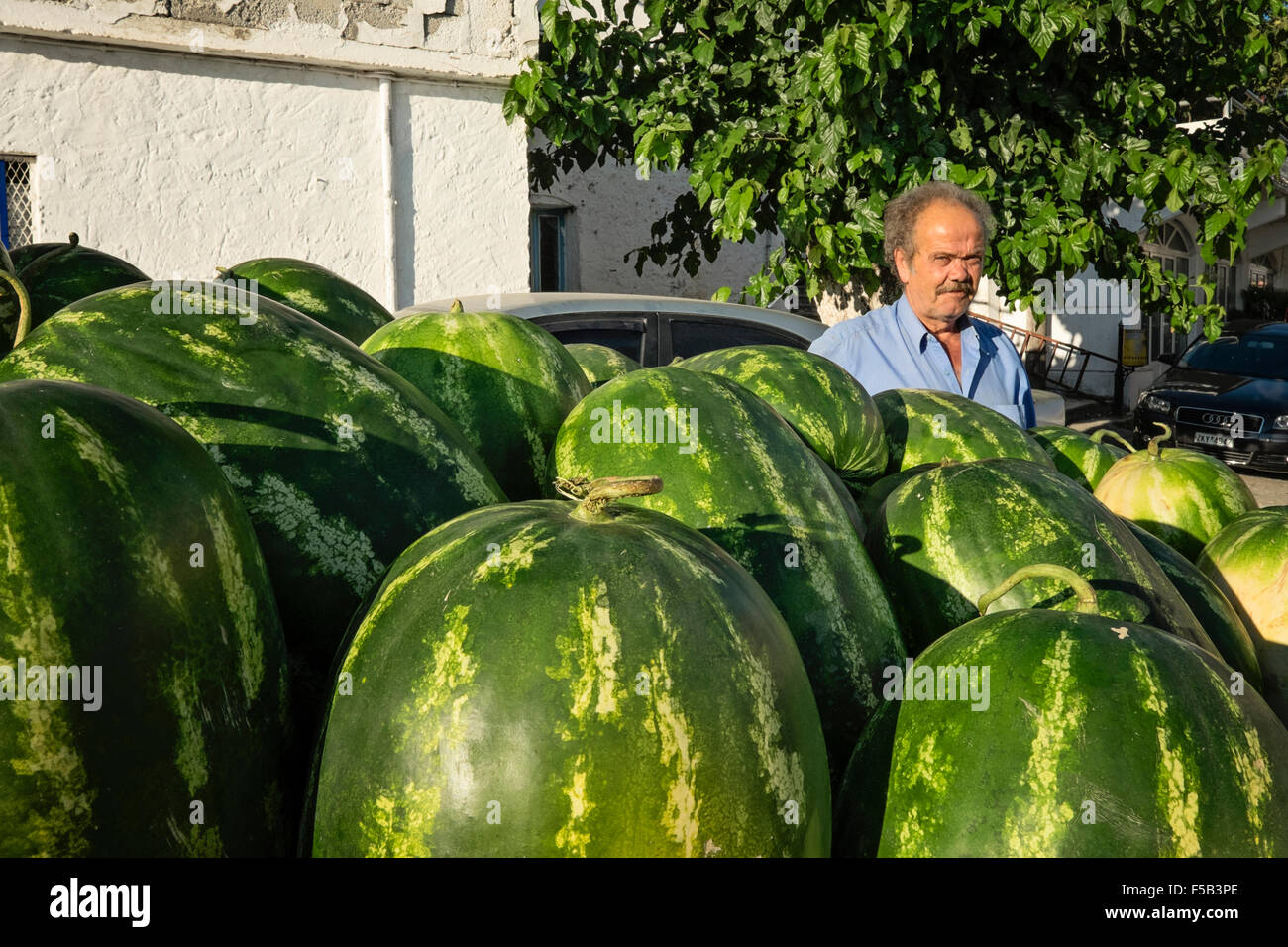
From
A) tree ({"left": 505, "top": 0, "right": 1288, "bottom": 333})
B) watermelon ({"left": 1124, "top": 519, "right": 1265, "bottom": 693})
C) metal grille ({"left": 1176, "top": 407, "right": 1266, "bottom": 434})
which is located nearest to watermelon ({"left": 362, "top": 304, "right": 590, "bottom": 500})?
watermelon ({"left": 1124, "top": 519, "right": 1265, "bottom": 693})

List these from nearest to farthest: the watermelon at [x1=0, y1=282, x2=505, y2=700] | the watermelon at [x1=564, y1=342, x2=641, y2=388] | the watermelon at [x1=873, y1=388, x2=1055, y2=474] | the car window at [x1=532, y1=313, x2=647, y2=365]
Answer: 1. the watermelon at [x1=0, y1=282, x2=505, y2=700]
2. the watermelon at [x1=873, y1=388, x2=1055, y2=474]
3. the watermelon at [x1=564, y1=342, x2=641, y2=388]
4. the car window at [x1=532, y1=313, x2=647, y2=365]

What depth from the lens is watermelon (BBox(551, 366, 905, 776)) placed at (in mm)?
1646

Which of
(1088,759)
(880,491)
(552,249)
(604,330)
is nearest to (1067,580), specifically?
(1088,759)

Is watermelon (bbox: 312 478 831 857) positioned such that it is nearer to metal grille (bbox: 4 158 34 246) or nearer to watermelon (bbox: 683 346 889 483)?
watermelon (bbox: 683 346 889 483)

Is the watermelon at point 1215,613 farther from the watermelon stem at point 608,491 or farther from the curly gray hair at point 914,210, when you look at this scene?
the curly gray hair at point 914,210

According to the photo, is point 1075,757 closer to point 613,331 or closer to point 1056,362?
point 613,331

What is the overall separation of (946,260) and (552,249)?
381 inches

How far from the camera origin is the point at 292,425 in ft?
5.19

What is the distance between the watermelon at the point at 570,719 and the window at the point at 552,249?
12.2 metres

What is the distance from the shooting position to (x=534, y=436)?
2141 mm

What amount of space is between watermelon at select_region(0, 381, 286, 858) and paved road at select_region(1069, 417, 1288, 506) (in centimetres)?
1128

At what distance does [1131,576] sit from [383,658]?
126cm
